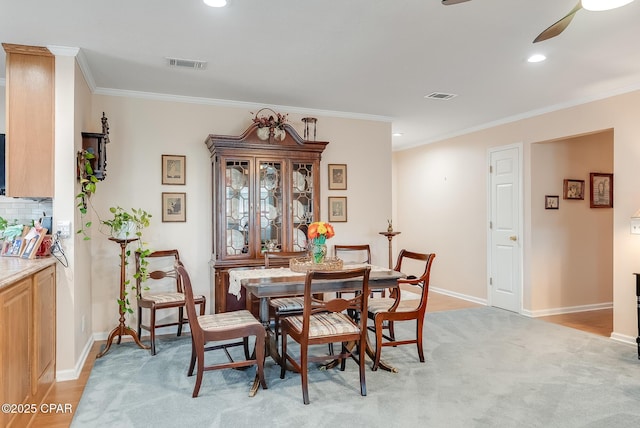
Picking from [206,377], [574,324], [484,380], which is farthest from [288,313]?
[574,324]

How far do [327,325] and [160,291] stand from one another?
2.17m

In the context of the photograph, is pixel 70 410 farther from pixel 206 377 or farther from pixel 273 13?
pixel 273 13

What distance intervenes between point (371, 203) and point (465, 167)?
170 centimetres

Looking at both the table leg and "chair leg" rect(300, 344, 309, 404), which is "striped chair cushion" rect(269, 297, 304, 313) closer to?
"chair leg" rect(300, 344, 309, 404)

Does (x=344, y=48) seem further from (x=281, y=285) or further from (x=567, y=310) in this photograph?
(x=567, y=310)

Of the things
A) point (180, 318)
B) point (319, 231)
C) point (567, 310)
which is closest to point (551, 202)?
point (567, 310)

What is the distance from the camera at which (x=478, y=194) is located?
19.3 ft

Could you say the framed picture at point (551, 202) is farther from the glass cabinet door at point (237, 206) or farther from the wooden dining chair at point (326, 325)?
the glass cabinet door at point (237, 206)

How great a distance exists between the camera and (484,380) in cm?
311

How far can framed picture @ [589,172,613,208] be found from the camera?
5477mm

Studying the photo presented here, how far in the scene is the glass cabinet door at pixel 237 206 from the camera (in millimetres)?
4266

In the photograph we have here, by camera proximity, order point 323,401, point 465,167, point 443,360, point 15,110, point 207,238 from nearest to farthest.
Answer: point 323,401 → point 15,110 → point 443,360 → point 207,238 → point 465,167

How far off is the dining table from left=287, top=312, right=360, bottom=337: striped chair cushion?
20 centimetres

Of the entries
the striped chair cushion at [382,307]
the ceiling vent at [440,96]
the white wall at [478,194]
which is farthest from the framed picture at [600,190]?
the striped chair cushion at [382,307]
